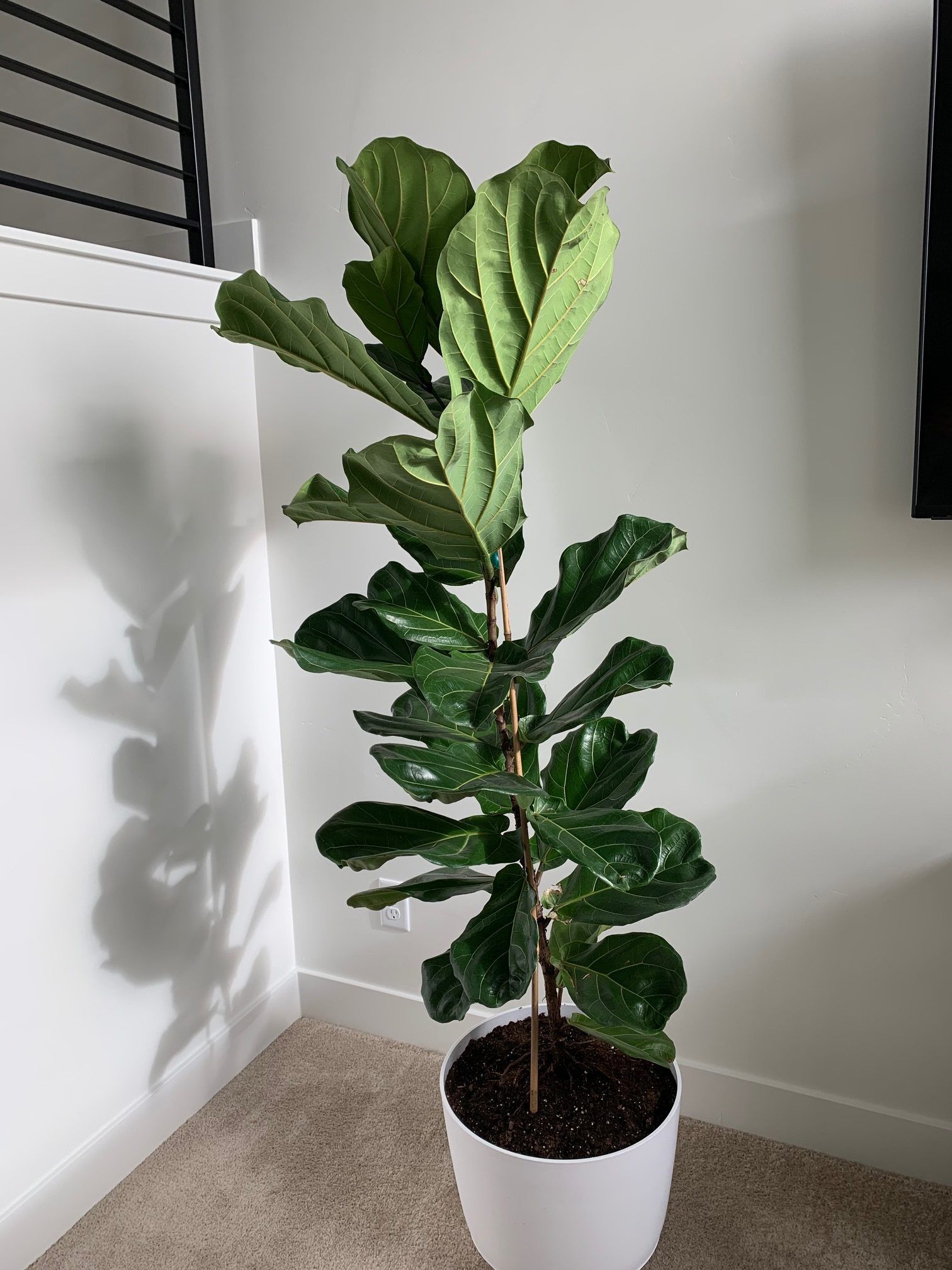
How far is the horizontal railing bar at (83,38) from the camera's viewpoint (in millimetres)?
1362

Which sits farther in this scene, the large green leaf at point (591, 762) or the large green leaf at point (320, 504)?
the large green leaf at point (591, 762)

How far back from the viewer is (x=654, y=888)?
1171 mm

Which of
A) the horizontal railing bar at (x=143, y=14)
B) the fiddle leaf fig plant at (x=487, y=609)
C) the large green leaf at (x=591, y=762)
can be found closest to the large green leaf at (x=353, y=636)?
the fiddle leaf fig plant at (x=487, y=609)

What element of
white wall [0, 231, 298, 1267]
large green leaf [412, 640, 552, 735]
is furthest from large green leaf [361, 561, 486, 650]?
white wall [0, 231, 298, 1267]

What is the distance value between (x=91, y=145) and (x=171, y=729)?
972 millimetres

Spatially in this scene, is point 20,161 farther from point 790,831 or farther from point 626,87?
point 790,831

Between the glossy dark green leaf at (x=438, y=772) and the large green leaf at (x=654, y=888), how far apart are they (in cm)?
19

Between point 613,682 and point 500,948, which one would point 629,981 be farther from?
point 613,682

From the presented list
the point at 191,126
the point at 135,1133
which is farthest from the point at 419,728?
the point at 191,126

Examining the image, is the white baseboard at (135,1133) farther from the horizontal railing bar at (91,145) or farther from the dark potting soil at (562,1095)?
the horizontal railing bar at (91,145)

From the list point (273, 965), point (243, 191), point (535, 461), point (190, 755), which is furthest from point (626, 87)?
point (273, 965)

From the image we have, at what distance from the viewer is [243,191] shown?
1.75 m

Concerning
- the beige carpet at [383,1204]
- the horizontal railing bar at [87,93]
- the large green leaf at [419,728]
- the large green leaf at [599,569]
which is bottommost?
the beige carpet at [383,1204]

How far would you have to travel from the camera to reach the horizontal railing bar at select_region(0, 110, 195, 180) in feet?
4.60
